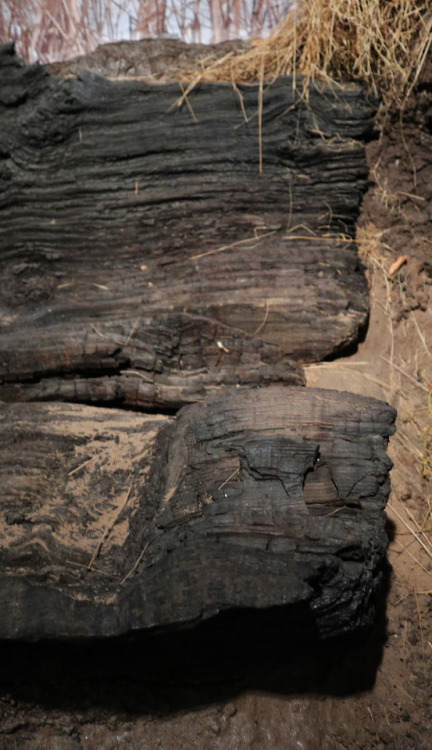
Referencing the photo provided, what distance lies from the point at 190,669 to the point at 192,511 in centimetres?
68

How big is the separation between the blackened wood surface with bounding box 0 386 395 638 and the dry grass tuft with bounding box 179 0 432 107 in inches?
97.1

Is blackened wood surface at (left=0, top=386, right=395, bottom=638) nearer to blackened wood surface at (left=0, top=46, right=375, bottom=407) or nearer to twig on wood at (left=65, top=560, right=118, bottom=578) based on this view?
twig on wood at (left=65, top=560, right=118, bottom=578)

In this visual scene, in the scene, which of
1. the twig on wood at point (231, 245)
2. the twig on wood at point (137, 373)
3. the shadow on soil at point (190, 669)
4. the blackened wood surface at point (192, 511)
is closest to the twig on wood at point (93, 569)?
the blackened wood surface at point (192, 511)

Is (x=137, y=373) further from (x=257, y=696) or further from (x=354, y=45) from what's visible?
(x=354, y=45)

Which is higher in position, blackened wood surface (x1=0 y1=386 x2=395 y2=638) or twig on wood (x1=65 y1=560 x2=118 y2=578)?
blackened wood surface (x1=0 y1=386 x2=395 y2=638)

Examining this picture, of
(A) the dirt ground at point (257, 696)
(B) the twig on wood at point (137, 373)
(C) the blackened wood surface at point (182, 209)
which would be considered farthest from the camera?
(C) the blackened wood surface at point (182, 209)

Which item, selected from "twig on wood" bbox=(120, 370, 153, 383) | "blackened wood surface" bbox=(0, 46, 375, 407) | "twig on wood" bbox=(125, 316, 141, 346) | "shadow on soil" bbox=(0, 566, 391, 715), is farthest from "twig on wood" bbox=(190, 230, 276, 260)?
"shadow on soil" bbox=(0, 566, 391, 715)

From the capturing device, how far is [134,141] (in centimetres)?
408

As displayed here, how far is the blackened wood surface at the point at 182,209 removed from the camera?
3672 millimetres

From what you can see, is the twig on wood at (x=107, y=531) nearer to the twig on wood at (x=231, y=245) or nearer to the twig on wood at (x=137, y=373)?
the twig on wood at (x=137, y=373)

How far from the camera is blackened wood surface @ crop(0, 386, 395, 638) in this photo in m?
2.09

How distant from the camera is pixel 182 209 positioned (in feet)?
13.2

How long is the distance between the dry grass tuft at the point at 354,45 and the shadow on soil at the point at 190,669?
11.2ft

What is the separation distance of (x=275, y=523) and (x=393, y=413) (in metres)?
0.80
